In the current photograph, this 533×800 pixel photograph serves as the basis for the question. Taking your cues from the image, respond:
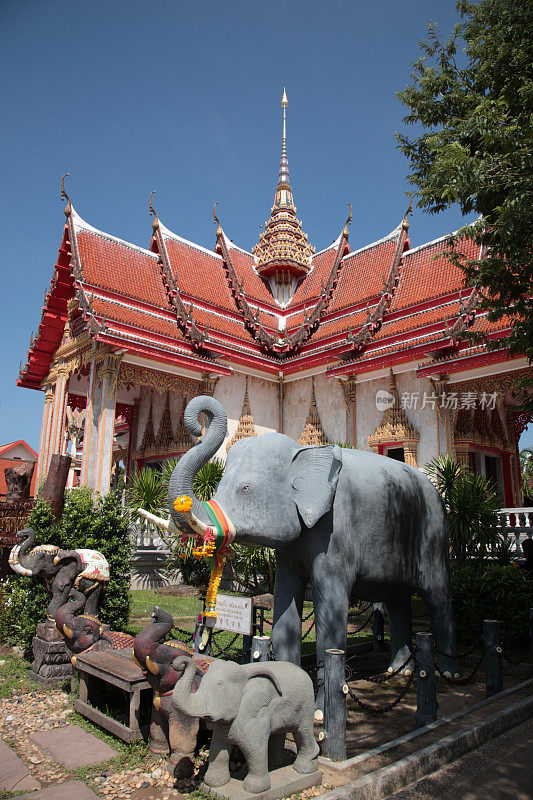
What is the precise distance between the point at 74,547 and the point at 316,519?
391 centimetres

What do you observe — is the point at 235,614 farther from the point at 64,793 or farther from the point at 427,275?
the point at 427,275

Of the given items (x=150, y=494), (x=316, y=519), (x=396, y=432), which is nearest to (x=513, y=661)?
(x=316, y=519)

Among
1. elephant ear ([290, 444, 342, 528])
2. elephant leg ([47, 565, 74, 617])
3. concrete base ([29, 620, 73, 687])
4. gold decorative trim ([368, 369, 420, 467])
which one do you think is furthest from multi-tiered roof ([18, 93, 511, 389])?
elephant ear ([290, 444, 342, 528])

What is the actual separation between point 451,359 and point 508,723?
338 inches

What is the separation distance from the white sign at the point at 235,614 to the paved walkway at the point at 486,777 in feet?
5.67

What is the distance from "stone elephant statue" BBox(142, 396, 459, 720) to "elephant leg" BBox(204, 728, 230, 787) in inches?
45.1

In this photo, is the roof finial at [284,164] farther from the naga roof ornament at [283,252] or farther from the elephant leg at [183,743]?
the elephant leg at [183,743]

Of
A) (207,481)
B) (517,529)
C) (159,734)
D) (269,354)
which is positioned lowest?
(159,734)

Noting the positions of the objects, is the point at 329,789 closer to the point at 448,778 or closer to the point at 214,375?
the point at 448,778

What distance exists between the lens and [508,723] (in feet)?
13.9

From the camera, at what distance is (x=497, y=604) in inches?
263

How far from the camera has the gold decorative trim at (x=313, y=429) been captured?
50.0ft

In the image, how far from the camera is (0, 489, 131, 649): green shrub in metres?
6.28

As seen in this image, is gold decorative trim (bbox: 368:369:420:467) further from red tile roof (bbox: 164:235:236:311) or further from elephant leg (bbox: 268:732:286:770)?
elephant leg (bbox: 268:732:286:770)
